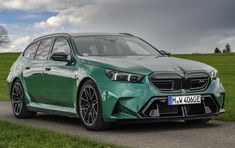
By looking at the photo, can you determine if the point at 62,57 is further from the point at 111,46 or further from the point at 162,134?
the point at 162,134

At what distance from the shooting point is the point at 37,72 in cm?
1120

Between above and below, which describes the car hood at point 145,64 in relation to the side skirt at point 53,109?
above

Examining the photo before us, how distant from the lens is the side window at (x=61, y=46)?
34.2 feet

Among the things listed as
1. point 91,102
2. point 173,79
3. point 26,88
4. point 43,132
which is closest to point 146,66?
point 173,79

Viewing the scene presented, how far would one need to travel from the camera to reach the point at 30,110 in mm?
11812

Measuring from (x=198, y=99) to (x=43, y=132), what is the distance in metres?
2.41

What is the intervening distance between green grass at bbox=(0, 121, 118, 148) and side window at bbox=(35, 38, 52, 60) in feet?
7.44

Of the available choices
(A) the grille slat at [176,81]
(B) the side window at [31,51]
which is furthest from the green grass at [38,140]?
(B) the side window at [31,51]

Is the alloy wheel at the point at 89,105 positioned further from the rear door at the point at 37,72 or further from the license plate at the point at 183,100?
the rear door at the point at 37,72

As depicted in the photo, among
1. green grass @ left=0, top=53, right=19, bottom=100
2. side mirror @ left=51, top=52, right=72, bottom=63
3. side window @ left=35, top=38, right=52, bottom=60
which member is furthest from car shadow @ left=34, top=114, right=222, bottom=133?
green grass @ left=0, top=53, right=19, bottom=100

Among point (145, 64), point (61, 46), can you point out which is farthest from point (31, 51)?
point (145, 64)

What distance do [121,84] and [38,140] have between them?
4.98 ft

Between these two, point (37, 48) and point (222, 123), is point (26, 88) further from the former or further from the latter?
point (222, 123)

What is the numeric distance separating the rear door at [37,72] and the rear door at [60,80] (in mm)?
249
